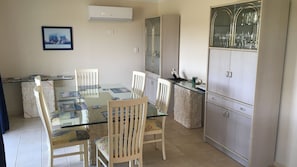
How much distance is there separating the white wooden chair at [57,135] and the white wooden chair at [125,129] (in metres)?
0.34

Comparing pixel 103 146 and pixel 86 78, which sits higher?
pixel 86 78

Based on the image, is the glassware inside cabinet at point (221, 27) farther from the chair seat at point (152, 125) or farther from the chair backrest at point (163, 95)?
the chair seat at point (152, 125)

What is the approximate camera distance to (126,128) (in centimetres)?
238

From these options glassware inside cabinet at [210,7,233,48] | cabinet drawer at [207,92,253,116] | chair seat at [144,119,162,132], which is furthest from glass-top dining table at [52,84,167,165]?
glassware inside cabinet at [210,7,233,48]

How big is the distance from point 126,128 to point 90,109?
27.5 inches

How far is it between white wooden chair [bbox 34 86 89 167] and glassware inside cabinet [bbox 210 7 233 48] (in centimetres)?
203

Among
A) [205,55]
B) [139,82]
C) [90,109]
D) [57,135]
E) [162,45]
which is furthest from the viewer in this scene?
[162,45]

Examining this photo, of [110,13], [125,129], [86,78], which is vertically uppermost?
[110,13]

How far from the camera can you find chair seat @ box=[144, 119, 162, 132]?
3.09 meters

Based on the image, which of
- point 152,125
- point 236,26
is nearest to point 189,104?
point 152,125

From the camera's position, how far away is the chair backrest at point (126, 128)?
90.1 inches

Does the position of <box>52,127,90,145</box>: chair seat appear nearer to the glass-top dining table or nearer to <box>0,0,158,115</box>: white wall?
the glass-top dining table

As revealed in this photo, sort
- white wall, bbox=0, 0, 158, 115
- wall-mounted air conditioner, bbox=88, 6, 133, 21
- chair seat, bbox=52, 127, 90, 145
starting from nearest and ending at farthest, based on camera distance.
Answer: chair seat, bbox=52, 127, 90, 145
white wall, bbox=0, 0, 158, 115
wall-mounted air conditioner, bbox=88, 6, 133, 21

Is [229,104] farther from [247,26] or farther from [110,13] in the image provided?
[110,13]
